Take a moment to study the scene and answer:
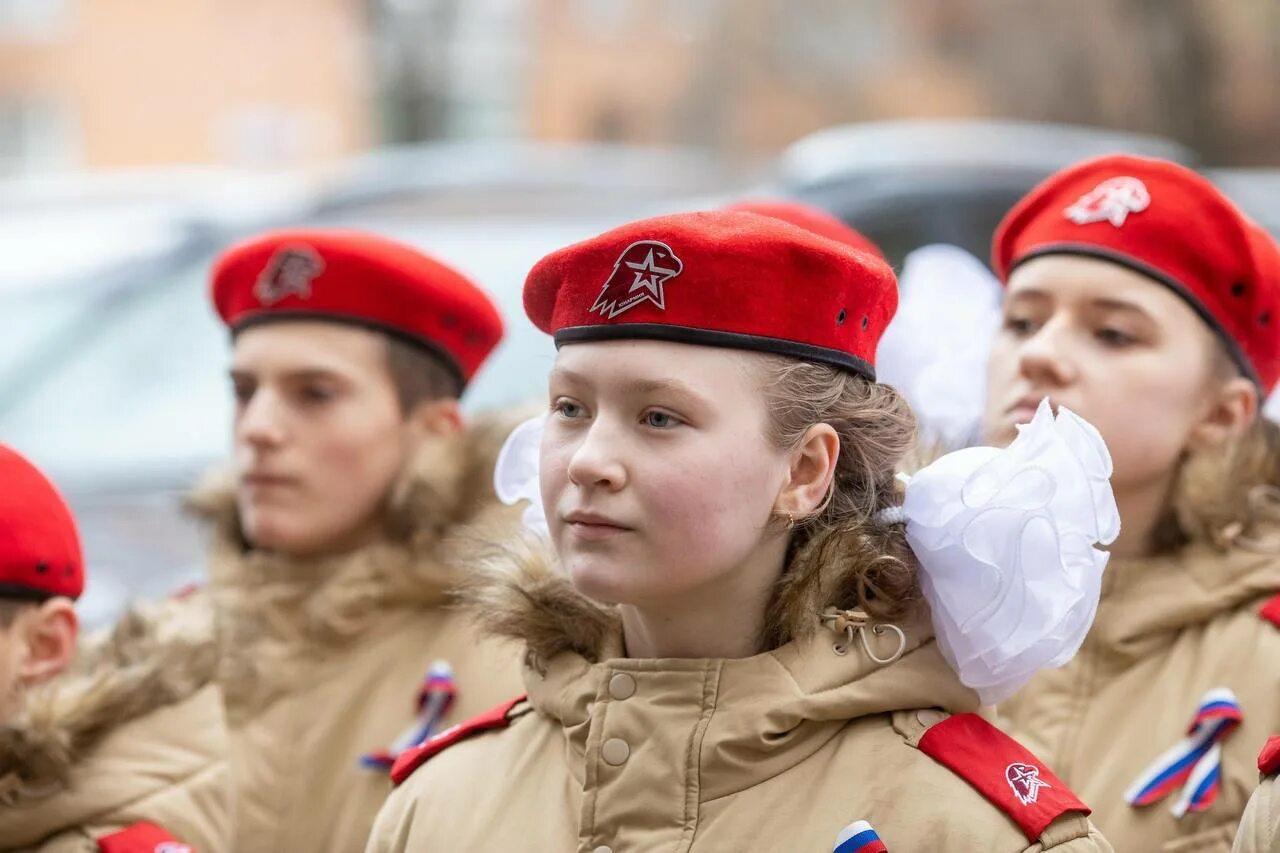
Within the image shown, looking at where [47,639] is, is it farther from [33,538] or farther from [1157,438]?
[1157,438]

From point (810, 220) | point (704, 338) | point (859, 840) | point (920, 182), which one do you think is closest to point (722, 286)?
point (704, 338)

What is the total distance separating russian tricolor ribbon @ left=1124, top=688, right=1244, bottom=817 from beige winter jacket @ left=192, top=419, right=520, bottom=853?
1.29 meters

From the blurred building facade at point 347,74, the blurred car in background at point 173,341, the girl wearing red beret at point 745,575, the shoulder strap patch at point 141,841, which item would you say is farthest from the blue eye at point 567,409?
the blurred building facade at point 347,74

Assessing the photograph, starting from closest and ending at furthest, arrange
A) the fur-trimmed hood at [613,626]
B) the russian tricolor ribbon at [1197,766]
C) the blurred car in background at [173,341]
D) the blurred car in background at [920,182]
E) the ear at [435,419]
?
the fur-trimmed hood at [613,626] < the russian tricolor ribbon at [1197,766] < the ear at [435,419] < the blurred car in background at [173,341] < the blurred car in background at [920,182]

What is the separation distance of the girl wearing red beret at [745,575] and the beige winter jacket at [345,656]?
3.83 ft

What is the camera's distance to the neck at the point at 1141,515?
360 centimetres

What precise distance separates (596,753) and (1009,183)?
4.92m

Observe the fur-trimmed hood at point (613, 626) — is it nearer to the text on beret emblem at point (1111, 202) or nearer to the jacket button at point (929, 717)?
the jacket button at point (929, 717)

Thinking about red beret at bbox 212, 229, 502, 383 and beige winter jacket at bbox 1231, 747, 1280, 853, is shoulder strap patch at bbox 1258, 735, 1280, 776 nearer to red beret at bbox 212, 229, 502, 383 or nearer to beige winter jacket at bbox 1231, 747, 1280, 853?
beige winter jacket at bbox 1231, 747, 1280, 853

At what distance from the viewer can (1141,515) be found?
11.8 ft

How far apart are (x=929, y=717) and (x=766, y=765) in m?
0.24

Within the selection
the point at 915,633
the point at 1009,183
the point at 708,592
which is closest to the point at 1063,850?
the point at 915,633

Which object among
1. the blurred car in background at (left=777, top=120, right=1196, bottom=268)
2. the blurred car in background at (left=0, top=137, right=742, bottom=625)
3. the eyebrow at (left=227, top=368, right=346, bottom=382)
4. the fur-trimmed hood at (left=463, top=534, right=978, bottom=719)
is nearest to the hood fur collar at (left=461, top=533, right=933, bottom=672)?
the fur-trimmed hood at (left=463, top=534, right=978, bottom=719)

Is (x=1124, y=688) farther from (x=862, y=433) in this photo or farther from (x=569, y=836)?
(x=569, y=836)
